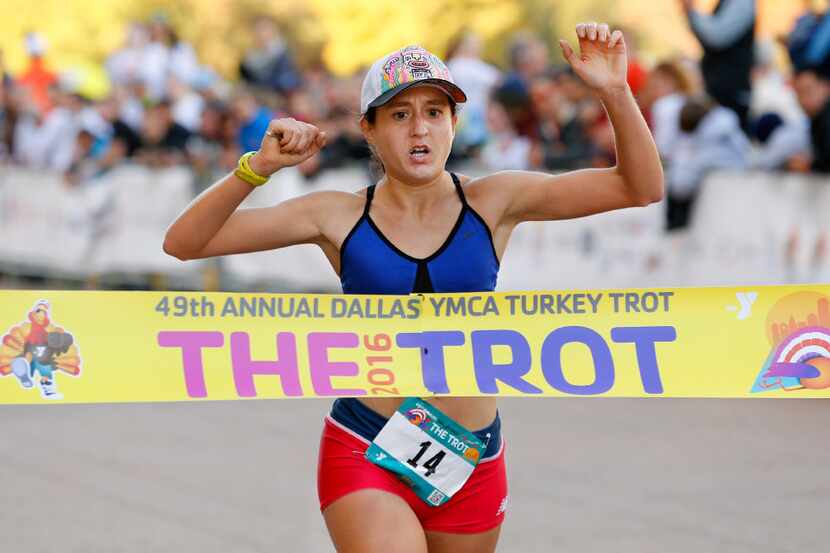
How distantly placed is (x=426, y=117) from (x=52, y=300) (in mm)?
1160

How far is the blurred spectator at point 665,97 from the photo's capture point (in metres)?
11.3

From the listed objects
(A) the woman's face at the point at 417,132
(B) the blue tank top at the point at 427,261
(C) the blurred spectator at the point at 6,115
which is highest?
(C) the blurred spectator at the point at 6,115

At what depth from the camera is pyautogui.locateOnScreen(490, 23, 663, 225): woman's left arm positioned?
371 centimetres

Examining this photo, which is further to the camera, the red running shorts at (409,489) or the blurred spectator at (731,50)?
the blurred spectator at (731,50)

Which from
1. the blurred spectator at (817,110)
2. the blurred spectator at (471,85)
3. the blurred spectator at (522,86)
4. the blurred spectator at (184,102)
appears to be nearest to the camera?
the blurred spectator at (817,110)

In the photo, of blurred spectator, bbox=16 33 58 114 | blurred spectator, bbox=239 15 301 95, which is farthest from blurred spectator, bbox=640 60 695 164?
blurred spectator, bbox=16 33 58 114

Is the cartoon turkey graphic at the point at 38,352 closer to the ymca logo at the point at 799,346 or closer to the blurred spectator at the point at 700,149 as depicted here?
the ymca logo at the point at 799,346

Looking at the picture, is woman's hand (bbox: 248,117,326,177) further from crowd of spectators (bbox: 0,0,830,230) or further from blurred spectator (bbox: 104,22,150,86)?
blurred spectator (bbox: 104,22,150,86)

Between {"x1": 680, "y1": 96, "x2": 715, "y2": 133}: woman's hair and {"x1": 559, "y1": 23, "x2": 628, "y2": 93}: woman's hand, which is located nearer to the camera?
{"x1": 559, "y1": 23, "x2": 628, "y2": 93}: woman's hand

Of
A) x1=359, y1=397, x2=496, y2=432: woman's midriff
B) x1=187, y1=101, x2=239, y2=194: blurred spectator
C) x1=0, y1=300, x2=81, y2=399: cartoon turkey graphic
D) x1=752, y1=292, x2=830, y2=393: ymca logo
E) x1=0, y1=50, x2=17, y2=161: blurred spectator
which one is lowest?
x1=359, y1=397, x2=496, y2=432: woman's midriff

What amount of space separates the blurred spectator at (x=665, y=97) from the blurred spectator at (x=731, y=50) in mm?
248

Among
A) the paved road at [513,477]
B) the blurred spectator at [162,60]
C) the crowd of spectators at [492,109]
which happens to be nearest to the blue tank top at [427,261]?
the paved road at [513,477]

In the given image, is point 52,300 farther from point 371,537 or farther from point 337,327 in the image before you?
point 371,537

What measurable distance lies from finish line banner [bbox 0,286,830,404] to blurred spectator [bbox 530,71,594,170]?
25.9ft
